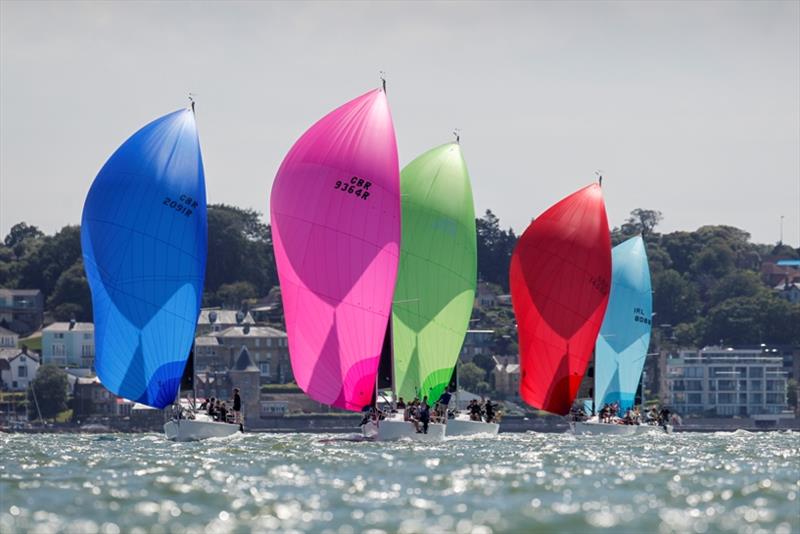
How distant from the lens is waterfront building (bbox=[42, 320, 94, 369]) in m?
149

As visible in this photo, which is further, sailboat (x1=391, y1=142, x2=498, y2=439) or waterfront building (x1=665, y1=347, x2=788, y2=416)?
waterfront building (x1=665, y1=347, x2=788, y2=416)

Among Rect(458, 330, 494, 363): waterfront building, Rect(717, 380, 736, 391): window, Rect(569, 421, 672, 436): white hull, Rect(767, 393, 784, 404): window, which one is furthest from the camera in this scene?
Rect(458, 330, 494, 363): waterfront building

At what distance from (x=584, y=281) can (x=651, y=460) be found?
17667 millimetres

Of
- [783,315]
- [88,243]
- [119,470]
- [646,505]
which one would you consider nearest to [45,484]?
[119,470]

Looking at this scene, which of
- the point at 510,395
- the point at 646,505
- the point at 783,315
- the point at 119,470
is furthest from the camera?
the point at 783,315

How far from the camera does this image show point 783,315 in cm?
15950


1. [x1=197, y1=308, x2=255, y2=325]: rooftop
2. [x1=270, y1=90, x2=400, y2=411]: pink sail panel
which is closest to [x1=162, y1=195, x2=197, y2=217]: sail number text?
[x1=270, y1=90, x2=400, y2=411]: pink sail panel

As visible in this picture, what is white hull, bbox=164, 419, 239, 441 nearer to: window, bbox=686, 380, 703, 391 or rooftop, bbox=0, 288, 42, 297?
window, bbox=686, 380, 703, 391

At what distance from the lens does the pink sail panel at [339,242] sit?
1761 inches

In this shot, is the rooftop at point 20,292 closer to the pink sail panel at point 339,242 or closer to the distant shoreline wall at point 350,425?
the distant shoreline wall at point 350,425

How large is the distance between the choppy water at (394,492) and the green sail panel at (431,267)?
903cm

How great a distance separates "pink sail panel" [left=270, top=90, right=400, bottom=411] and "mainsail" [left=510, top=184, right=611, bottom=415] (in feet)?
34.3

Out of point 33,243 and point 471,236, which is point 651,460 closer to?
point 471,236

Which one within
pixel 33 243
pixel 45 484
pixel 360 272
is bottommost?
pixel 45 484
